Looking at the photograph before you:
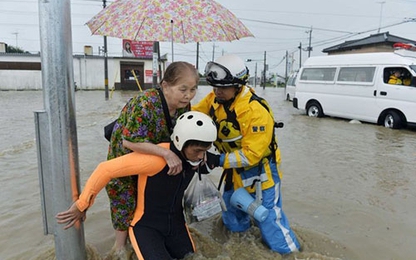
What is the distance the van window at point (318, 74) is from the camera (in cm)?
1291

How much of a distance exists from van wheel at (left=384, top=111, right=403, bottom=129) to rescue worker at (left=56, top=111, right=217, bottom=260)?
978 cm

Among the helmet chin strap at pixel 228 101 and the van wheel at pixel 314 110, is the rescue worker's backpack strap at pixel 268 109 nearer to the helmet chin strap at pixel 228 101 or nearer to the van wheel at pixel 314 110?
the helmet chin strap at pixel 228 101

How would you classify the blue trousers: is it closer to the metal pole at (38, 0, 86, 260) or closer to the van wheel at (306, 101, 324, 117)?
the metal pole at (38, 0, 86, 260)

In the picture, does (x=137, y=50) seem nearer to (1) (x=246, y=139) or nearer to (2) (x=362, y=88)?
(2) (x=362, y=88)

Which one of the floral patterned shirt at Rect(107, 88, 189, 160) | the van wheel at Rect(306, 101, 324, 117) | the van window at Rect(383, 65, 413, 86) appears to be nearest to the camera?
the floral patterned shirt at Rect(107, 88, 189, 160)

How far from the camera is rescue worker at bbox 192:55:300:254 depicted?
269cm

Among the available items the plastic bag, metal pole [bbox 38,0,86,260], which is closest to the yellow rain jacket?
the plastic bag

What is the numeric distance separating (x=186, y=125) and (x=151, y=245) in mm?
820

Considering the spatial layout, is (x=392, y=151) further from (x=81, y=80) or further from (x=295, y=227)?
(x=81, y=80)

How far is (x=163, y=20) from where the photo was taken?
3.12 meters

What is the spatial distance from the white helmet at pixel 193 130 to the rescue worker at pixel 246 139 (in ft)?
1.72

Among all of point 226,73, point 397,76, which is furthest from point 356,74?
point 226,73

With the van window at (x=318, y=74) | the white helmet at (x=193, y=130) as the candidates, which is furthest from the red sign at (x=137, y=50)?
the white helmet at (x=193, y=130)

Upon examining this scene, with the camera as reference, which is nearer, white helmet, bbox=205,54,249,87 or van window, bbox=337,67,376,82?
white helmet, bbox=205,54,249,87
